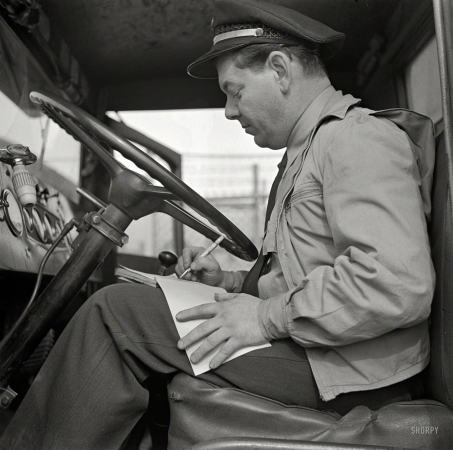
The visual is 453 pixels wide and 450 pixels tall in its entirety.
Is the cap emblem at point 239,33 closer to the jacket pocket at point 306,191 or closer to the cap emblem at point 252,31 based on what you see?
the cap emblem at point 252,31

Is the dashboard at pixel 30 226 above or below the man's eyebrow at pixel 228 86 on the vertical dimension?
below

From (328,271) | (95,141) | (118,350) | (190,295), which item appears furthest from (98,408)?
(95,141)

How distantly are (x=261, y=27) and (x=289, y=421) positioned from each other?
38.8 inches

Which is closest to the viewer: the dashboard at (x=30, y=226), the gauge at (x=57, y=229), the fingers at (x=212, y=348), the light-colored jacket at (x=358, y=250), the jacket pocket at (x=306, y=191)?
the light-colored jacket at (x=358, y=250)

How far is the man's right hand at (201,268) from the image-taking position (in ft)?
5.83

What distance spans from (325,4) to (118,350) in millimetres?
1150

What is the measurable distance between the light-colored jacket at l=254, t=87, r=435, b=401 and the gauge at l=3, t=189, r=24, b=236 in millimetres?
733

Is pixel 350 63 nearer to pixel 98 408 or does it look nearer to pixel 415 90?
pixel 415 90

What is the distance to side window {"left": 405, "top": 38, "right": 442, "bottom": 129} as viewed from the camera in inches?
57.7

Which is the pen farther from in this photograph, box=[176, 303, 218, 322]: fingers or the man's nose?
box=[176, 303, 218, 322]: fingers

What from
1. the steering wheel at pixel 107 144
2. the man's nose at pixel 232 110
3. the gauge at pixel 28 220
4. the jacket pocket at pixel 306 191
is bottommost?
the gauge at pixel 28 220

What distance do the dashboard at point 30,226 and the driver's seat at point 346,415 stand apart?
67cm

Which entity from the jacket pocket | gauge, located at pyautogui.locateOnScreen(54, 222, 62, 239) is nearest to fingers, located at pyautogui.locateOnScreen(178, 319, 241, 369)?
the jacket pocket

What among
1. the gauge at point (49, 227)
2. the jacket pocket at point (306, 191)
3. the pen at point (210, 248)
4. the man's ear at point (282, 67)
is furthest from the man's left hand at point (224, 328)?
the gauge at point (49, 227)
